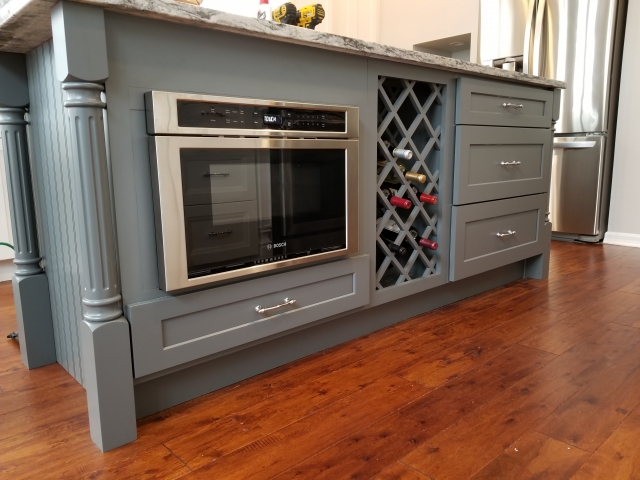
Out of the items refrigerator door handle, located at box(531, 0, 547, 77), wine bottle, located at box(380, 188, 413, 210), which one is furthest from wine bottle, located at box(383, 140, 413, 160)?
refrigerator door handle, located at box(531, 0, 547, 77)

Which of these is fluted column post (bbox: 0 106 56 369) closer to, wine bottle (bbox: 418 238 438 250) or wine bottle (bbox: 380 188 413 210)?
wine bottle (bbox: 380 188 413 210)

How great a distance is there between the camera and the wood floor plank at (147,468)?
982 mm

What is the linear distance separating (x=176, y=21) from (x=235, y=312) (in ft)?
2.25

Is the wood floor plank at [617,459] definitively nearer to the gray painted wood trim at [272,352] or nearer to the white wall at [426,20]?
the gray painted wood trim at [272,352]

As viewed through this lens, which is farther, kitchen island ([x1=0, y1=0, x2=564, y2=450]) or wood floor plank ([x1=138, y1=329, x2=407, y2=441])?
wood floor plank ([x1=138, y1=329, x2=407, y2=441])

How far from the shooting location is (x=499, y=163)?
207cm

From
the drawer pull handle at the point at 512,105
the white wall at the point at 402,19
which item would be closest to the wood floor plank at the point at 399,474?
the drawer pull handle at the point at 512,105

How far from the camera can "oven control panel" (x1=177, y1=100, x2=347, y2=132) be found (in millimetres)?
1111

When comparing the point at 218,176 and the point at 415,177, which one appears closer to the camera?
the point at 218,176

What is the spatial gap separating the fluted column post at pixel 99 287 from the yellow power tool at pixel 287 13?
2.65ft

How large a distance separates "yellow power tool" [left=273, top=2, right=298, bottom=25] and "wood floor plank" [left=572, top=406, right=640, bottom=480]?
4.75 ft

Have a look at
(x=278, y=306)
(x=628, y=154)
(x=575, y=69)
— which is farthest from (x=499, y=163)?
(x=628, y=154)

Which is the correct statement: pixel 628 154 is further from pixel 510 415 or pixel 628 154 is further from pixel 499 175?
pixel 510 415

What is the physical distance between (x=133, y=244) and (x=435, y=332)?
1.09m
